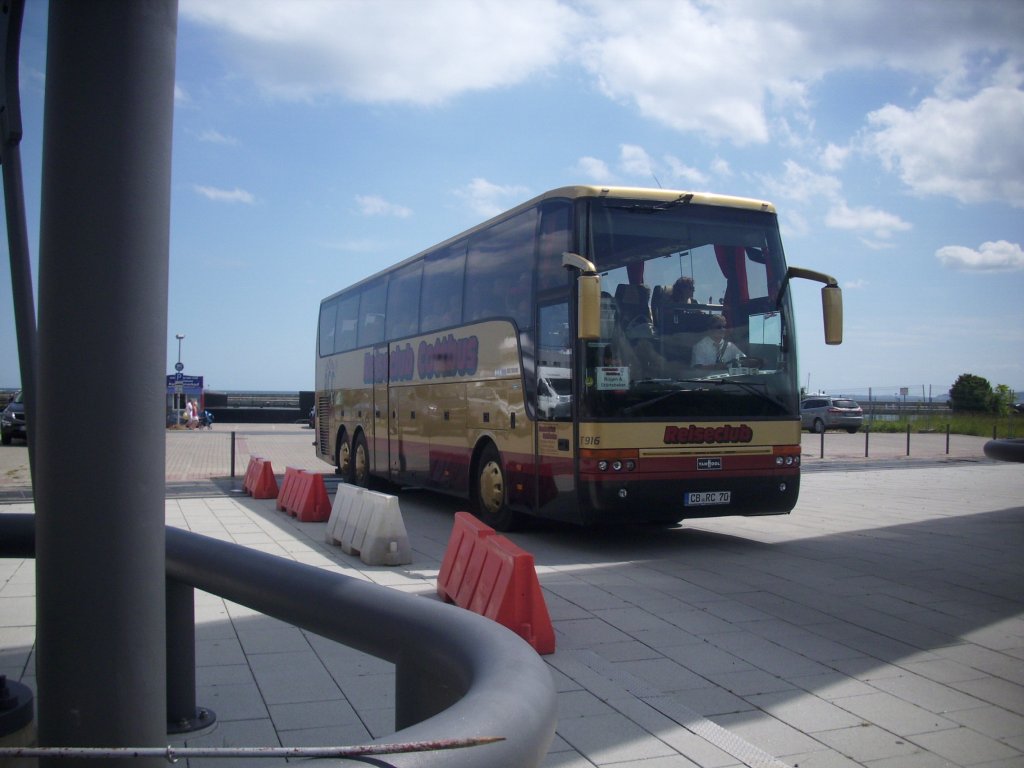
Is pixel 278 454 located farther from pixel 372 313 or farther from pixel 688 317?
pixel 688 317

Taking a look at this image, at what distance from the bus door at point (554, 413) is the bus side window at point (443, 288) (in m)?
2.69

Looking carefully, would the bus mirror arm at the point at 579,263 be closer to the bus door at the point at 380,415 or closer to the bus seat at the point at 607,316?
the bus seat at the point at 607,316

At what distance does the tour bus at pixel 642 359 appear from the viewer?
9977 mm

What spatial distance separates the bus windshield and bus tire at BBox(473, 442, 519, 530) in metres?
2.20

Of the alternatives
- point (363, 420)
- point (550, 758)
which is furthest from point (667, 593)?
point (363, 420)

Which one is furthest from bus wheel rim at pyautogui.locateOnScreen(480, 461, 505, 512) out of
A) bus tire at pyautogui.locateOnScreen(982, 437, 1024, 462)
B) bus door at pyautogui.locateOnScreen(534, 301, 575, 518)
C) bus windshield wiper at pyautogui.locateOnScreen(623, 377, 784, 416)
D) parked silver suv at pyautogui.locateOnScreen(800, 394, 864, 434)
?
parked silver suv at pyautogui.locateOnScreen(800, 394, 864, 434)

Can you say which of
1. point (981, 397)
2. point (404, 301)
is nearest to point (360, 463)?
point (404, 301)

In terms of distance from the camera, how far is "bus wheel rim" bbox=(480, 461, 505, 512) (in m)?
11.8

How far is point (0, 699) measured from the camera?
3354mm

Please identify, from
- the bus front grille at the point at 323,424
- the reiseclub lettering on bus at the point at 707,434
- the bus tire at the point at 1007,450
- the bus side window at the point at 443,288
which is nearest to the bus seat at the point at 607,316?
the reiseclub lettering on bus at the point at 707,434

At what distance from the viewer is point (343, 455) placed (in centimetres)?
1884

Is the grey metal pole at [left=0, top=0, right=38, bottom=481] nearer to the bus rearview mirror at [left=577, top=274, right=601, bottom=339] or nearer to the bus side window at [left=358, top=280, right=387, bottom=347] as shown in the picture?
the bus rearview mirror at [left=577, top=274, right=601, bottom=339]

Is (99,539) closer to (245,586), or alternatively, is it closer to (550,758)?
(245,586)

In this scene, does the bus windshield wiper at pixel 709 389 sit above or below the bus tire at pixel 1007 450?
above
